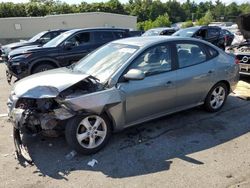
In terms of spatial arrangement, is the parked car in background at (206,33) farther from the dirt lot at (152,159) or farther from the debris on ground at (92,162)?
the debris on ground at (92,162)

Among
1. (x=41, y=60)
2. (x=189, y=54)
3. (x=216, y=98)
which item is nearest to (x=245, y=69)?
(x=216, y=98)

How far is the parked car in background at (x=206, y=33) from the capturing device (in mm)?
14375

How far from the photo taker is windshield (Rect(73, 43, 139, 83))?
15.5ft

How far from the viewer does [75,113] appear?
420 cm

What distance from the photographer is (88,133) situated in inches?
171

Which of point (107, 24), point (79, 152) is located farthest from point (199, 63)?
point (107, 24)

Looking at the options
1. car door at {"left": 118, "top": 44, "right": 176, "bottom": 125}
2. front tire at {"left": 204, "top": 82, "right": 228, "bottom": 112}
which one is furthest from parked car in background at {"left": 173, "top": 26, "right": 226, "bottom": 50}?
car door at {"left": 118, "top": 44, "right": 176, "bottom": 125}

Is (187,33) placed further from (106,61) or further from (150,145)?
(150,145)

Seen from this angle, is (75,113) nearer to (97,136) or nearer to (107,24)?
(97,136)

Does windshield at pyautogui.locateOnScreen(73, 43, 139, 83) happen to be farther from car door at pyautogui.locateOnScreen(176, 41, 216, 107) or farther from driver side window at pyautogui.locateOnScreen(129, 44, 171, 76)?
car door at pyautogui.locateOnScreen(176, 41, 216, 107)

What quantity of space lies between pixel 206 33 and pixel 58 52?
8.23 m

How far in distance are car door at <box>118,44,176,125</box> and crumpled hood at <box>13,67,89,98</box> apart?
0.76m

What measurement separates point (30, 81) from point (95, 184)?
83.7 inches

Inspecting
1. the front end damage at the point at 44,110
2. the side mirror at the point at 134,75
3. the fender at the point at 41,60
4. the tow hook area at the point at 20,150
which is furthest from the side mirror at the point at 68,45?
the side mirror at the point at 134,75
